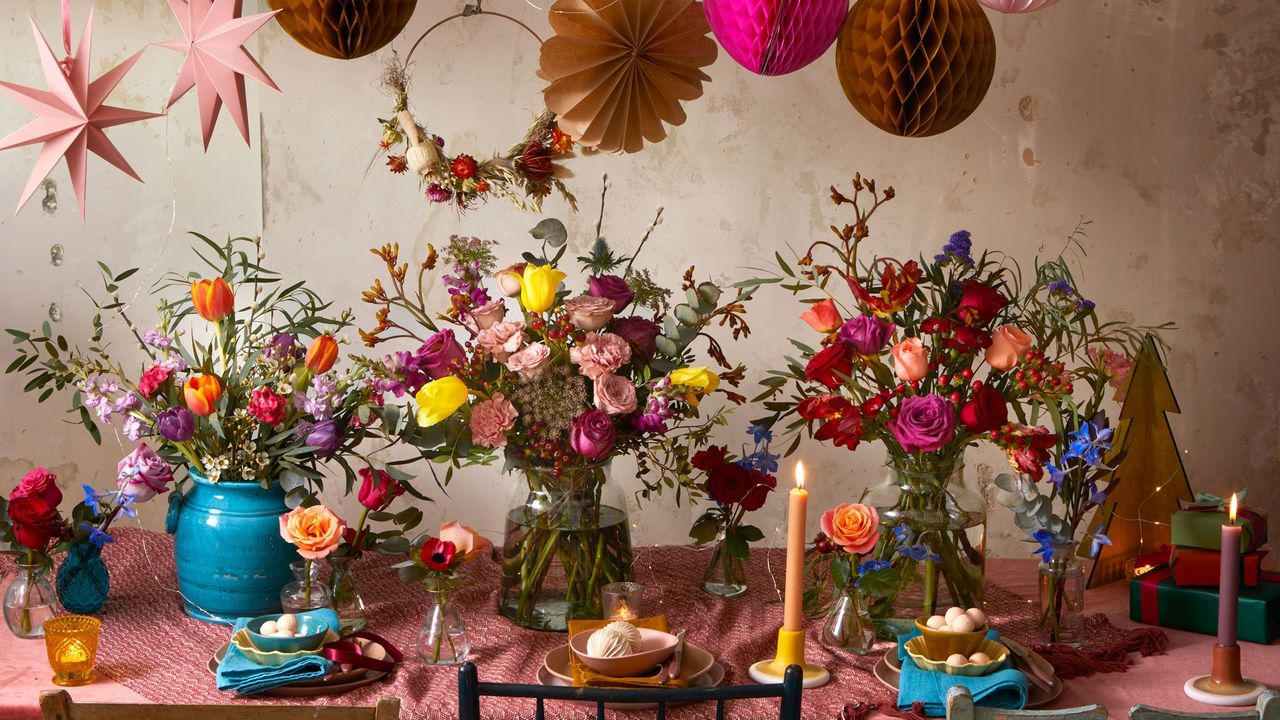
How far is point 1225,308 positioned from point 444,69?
1412 mm

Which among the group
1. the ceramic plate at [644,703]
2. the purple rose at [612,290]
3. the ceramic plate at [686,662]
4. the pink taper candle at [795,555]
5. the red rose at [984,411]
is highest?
the purple rose at [612,290]

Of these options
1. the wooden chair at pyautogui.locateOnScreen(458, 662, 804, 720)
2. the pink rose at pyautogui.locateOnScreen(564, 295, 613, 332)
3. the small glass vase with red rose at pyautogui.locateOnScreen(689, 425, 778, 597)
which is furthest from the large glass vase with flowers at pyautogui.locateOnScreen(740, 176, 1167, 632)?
the wooden chair at pyautogui.locateOnScreen(458, 662, 804, 720)

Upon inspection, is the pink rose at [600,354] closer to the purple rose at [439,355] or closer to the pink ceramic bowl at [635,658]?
the purple rose at [439,355]

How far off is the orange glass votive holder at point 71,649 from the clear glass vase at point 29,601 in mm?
157

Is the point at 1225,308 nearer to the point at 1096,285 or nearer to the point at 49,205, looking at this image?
the point at 1096,285

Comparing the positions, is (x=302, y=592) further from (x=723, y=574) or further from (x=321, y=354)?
(x=723, y=574)

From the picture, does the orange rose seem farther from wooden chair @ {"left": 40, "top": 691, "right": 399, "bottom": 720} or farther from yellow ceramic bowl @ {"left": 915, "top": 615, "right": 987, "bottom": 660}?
yellow ceramic bowl @ {"left": 915, "top": 615, "right": 987, "bottom": 660}

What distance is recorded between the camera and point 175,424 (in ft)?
5.22

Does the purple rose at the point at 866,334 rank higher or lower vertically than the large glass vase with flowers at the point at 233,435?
higher

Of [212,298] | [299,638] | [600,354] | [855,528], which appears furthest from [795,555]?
[212,298]

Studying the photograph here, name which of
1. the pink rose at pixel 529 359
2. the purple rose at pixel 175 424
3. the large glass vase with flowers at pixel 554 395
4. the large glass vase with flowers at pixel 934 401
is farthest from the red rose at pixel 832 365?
the purple rose at pixel 175 424

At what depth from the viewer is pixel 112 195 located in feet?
7.04

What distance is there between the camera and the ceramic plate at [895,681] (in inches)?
56.6

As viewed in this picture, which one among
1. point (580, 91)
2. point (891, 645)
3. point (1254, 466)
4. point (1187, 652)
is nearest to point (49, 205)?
point (580, 91)
